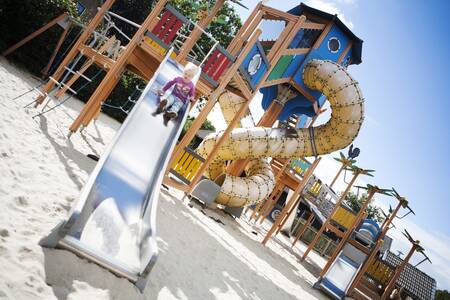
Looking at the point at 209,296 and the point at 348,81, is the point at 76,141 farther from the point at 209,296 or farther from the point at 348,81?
the point at 348,81

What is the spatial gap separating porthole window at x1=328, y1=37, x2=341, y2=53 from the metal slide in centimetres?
823

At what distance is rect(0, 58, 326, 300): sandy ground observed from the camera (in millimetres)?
2672

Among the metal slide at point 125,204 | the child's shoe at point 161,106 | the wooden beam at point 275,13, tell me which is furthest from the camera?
the wooden beam at point 275,13

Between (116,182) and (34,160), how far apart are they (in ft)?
5.06

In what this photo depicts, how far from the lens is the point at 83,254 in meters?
2.93

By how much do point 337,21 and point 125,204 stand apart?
1061 centimetres

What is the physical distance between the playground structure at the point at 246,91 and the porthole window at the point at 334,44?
4 centimetres

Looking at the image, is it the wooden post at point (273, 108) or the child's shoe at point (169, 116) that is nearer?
the child's shoe at point (169, 116)

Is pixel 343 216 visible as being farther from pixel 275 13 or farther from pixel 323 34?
pixel 275 13

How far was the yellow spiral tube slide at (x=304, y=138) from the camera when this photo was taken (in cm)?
932

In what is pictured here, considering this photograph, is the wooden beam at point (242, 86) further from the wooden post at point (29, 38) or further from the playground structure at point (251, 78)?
the wooden post at point (29, 38)

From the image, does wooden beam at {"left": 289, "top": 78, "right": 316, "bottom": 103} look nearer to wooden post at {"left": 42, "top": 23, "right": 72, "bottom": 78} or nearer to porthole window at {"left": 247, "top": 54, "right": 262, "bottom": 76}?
porthole window at {"left": 247, "top": 54, "right": 262, "bottom": 76}

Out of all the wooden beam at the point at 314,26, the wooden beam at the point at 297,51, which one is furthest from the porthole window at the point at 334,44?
the wooden beam at the point at 297,51

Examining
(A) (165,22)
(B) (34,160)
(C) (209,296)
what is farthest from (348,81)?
(B) (34,160)
